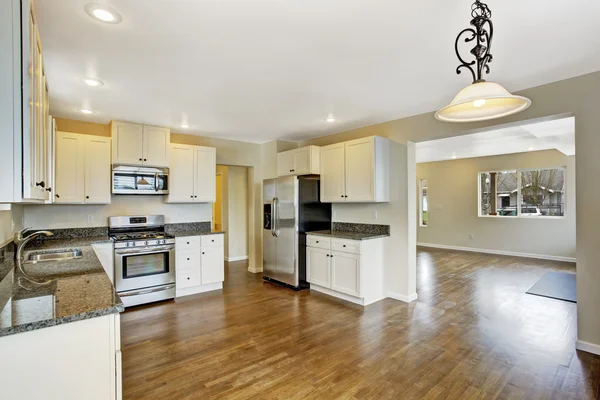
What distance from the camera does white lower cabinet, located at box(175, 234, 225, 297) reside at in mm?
4395

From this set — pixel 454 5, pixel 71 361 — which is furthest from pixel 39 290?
pixel 454 5

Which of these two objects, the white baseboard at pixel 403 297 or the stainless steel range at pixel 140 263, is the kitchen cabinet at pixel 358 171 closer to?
the white baseboard at pixel 403 297

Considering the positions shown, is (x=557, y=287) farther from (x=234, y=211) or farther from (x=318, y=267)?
(x=234, y=211)

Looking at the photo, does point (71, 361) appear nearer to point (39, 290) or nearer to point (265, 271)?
point (39, 290)

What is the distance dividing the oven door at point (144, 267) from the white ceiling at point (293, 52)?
1.83 meters

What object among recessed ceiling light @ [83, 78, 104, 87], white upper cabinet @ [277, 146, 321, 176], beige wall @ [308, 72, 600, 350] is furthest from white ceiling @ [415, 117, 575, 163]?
recessed ceiling light @ [83, 78, 104, 87]

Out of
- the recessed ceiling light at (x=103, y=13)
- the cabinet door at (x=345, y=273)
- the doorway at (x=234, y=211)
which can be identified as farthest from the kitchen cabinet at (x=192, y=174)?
the recessed ceiling light at (x=103, y=13)

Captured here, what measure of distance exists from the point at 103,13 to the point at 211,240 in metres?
3.33

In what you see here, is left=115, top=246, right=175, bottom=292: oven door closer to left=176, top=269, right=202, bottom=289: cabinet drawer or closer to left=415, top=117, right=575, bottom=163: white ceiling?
left=176, top=269, right=202, bottom=289: cabinet drawer

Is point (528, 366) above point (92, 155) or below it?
below

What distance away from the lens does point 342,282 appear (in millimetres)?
4270

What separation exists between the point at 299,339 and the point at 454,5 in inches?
117

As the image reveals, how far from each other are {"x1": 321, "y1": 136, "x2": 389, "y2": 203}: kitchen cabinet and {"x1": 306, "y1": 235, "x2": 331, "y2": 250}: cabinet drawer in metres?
0.61

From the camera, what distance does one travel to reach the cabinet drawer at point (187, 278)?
438 cm
